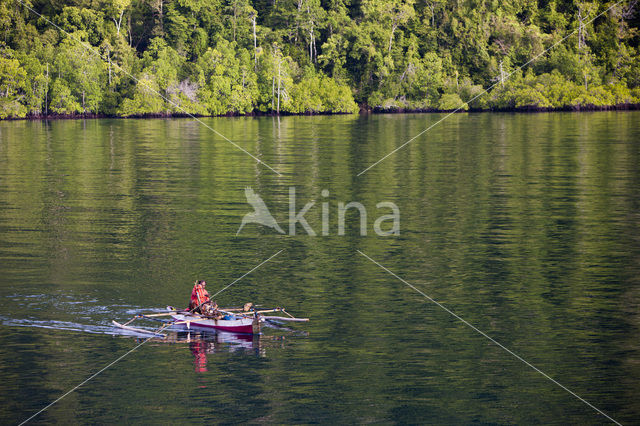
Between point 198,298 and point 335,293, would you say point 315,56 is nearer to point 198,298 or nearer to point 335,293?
point 335,293

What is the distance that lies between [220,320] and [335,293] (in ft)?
17.4

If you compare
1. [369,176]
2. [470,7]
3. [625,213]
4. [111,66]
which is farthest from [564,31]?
[625,213]

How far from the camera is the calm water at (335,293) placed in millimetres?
20391

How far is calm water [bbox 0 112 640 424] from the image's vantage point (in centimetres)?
2039

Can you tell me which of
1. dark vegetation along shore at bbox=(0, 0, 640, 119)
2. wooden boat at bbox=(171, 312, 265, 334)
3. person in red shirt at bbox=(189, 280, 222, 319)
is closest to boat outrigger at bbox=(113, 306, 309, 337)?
wooden boat at bbox=(171, 312, 265, 334)

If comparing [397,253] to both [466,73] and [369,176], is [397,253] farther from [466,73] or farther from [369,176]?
[466,73]

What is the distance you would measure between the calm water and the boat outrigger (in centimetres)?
38

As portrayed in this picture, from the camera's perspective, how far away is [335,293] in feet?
94.2

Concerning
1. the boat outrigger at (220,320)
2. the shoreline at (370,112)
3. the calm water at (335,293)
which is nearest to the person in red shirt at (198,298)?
the boat outrigger at (220,320)

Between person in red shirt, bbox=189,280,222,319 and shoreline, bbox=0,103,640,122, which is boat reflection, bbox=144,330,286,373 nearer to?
person in red shirt, bbox=189,280,222,319

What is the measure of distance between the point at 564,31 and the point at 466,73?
17582 mm

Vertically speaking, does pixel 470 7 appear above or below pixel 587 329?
above

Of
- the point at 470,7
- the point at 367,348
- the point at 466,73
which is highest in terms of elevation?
the point at 470,7

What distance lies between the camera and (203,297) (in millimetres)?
24953
